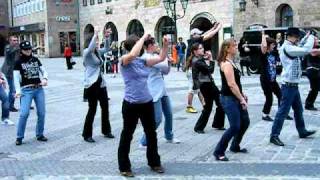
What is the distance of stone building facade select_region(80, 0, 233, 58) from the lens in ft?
110

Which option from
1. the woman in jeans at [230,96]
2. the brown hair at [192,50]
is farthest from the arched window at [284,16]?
the woman in jeans at [230,96]

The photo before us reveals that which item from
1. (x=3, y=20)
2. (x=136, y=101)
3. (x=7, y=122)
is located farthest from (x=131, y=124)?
(x=3, y=20)

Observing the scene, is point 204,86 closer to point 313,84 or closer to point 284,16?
point 313,84

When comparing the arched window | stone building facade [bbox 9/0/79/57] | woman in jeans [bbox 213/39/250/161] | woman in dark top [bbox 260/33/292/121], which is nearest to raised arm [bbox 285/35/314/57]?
woman in jeans [bbox 213/39/250/161]

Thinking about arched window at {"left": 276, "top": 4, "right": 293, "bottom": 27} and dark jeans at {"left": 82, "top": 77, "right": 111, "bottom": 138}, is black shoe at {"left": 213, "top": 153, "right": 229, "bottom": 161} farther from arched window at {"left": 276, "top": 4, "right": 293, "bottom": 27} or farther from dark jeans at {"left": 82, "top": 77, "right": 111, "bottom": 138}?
arched window at {"left": 276, "top": 4, "right": 293, "bottom": 27}

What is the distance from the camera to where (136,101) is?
6.38 m

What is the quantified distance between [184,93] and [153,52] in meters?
8.18

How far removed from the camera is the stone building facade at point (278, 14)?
1070 inches

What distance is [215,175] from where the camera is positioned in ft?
20.9

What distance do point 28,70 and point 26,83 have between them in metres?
0.22

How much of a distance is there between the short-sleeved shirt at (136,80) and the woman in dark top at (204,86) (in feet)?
9.31

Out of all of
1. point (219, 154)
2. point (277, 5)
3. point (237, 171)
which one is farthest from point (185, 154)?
point (277, 5)

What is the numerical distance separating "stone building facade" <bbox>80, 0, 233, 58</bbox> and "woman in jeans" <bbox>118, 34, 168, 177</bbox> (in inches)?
971

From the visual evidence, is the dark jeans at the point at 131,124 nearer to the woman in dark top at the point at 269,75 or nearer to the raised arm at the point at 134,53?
the raised arm at the point at 134,53
